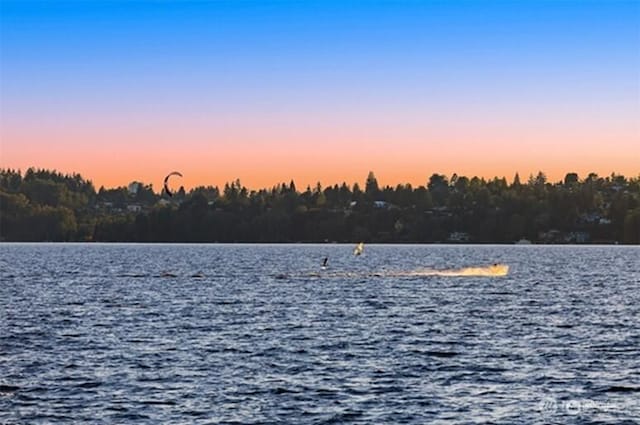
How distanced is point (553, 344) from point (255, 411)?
1305 inches

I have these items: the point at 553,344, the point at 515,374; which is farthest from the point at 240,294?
the point at 515,374

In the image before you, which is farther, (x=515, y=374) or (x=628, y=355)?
(x=628, y=355)

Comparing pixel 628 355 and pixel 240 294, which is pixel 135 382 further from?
pixel 240 294

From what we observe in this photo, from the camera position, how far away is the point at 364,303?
12188 centimetres

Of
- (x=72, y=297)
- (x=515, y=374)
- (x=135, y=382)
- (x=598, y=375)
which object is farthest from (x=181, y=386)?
(x=72, y=297)

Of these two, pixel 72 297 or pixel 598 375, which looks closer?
pixel 598 375

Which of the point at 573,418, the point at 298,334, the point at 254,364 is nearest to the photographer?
the point at 573,418

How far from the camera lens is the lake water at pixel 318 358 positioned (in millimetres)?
54125

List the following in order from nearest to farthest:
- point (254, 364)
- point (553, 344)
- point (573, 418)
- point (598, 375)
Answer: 1. point (573, 418)
2. point (598, 375)
3. point (254, 364)
4. point (553, 344)

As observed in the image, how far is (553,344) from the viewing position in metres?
80.9

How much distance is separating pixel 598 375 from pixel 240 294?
80.0m

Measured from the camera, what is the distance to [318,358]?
7194 centimetres

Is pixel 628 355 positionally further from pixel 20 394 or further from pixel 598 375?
pixel 20 394

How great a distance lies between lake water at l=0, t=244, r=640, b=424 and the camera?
178ft
